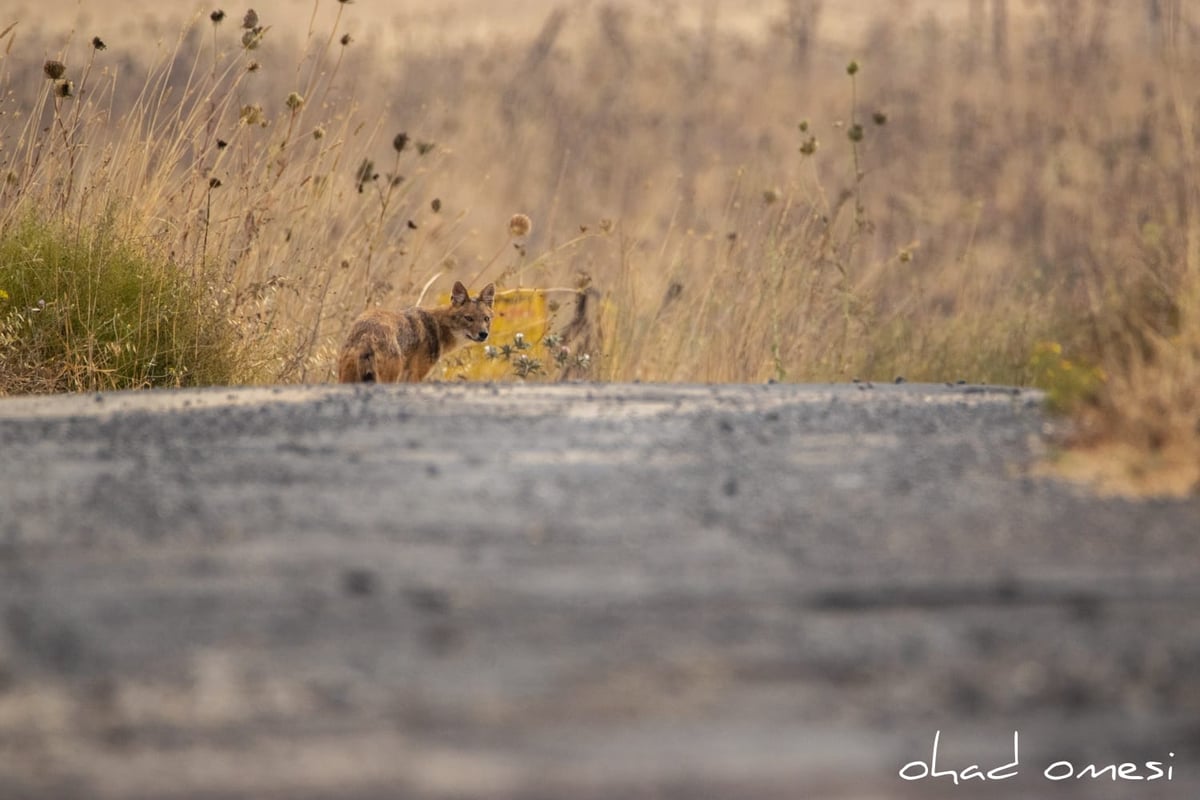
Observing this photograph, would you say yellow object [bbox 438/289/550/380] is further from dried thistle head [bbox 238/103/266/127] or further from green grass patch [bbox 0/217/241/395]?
green grass patch [bbox 0/217/241/395]

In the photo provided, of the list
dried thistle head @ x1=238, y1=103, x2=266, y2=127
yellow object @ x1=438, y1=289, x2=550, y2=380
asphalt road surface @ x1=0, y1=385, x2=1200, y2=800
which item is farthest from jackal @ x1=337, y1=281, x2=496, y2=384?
asphalt road surface @ x1=0, y1=385, x2=1200, y2=800

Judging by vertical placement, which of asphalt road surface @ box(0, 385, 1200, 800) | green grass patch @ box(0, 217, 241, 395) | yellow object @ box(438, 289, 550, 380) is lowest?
yellow object @ box(438, 289, 550, 380)

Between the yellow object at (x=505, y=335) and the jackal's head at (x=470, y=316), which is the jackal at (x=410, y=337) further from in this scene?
the yellow object at (x=505, y=335)

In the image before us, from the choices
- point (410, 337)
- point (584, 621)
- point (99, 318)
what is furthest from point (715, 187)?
point (584, 621)

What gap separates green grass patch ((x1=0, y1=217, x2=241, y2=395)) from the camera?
6.95m

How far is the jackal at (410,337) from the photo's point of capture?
7.15 meters

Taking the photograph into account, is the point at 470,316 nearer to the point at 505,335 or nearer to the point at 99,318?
the point at 505,335

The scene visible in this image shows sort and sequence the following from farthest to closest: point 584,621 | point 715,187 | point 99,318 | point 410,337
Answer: point 715,187 < point 410,337 < point 99,318 < point 584,621

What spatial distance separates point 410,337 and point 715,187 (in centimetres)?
1306

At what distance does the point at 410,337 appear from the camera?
25.7ft

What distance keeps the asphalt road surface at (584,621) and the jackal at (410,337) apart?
2.31m

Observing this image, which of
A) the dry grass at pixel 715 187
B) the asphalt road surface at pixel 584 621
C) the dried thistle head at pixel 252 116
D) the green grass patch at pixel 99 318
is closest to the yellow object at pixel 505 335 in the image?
the dry grass at pixel 715 187

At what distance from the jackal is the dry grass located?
1.11 ft

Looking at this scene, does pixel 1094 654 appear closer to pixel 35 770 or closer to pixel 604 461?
pixel 35 770
